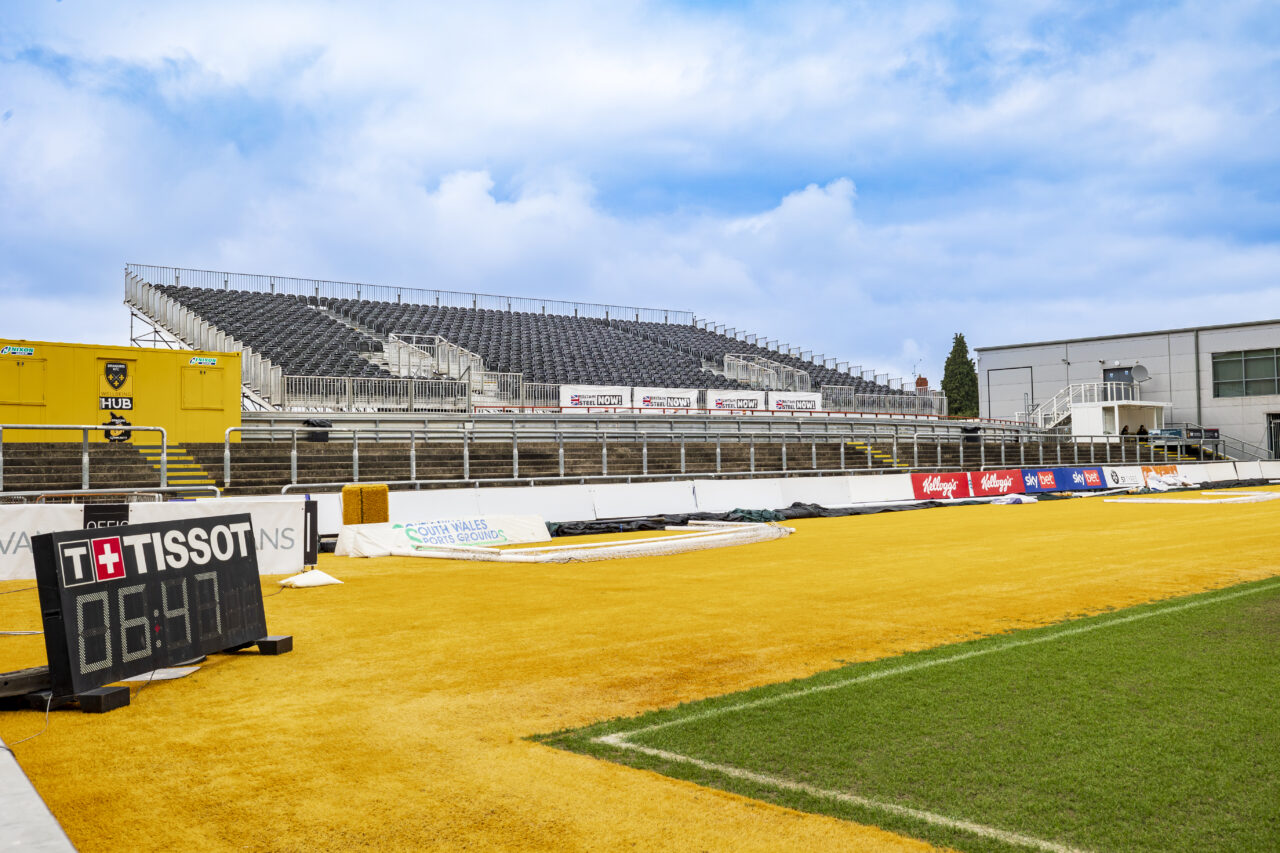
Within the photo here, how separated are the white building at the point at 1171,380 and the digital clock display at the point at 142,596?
55430mm

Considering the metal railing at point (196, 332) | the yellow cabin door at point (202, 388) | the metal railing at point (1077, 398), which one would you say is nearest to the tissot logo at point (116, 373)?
the yellow cabin door at point (202, 388)

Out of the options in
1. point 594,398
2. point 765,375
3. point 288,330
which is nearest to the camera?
point 594,398

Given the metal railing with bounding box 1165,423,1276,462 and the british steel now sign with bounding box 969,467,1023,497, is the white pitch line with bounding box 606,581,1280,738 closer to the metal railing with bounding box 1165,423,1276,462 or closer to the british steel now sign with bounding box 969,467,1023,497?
the british steel now sign with bounding box 969,467,1023,497

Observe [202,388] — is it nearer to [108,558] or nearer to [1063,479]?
[108,558]

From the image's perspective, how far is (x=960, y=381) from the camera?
8750 cm

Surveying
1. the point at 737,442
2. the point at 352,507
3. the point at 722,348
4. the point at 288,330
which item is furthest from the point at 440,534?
the point at 722,348

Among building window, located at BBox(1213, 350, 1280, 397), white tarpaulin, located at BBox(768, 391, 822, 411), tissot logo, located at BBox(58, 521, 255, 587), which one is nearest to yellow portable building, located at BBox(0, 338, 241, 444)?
tissot logo, located at BBox(58, 521, 255, 587)

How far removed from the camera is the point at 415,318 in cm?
5166

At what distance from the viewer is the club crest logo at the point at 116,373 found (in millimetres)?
25562

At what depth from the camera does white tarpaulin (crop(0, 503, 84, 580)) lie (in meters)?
14.4

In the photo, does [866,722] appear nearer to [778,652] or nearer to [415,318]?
[778,652]

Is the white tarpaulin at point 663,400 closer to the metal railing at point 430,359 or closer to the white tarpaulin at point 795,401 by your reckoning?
the white tarpaulin at point 795,401

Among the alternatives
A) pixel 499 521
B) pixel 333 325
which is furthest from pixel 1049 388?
pixel 499 521

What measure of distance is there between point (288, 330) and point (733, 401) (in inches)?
813
